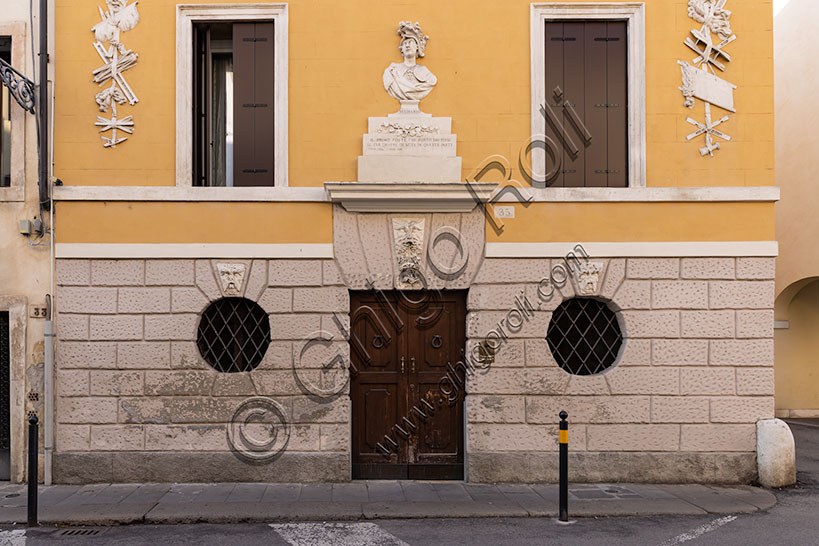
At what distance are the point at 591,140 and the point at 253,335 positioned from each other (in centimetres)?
497

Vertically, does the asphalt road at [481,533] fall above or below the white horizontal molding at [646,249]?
below

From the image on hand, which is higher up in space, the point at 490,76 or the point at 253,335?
the point at 490,76

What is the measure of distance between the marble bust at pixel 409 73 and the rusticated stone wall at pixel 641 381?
2.32 metres

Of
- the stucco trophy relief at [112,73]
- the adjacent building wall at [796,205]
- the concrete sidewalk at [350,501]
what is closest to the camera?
the concrete sidewalk at [350,501]

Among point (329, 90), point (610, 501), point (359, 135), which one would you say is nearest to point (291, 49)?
point (329, 90)

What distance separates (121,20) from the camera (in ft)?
26.9

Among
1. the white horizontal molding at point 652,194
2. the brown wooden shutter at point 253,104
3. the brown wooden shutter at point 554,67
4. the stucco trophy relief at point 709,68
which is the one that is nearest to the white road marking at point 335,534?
the brown wooden shutter at point 253,104

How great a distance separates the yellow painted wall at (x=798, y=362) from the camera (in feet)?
44.9

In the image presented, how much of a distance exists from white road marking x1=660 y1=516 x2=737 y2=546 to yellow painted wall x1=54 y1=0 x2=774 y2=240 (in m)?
3.94

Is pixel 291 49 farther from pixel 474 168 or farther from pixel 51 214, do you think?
pixel 51 214

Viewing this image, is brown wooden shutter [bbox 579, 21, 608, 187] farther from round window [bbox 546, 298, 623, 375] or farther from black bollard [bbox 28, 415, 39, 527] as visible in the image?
black bollard [bbox 28, 415, 39, 527]

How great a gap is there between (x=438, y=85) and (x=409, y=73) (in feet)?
1.28

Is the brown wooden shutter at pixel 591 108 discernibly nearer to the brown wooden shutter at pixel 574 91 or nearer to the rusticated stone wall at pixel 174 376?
the brown wooden shutter at pixel 574 91

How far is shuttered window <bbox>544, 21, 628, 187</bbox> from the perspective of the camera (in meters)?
8.41
